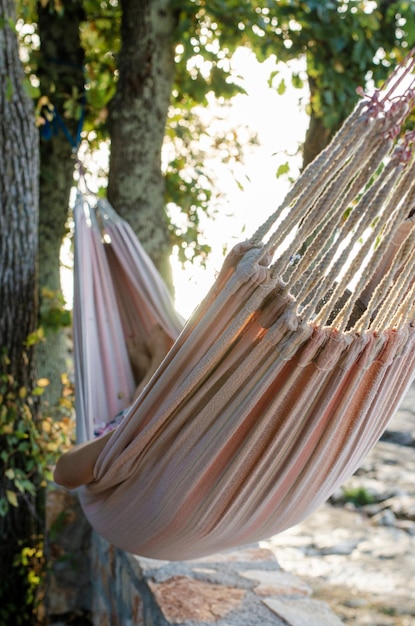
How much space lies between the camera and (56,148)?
3.61m

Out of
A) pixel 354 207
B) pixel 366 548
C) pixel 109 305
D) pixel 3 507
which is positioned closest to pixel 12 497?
pixel 3 507

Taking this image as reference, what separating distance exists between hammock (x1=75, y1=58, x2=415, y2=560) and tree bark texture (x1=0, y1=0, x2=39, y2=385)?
1.21 metres

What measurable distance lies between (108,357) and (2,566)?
99 cm

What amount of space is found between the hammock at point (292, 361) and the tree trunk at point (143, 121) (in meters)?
1.82

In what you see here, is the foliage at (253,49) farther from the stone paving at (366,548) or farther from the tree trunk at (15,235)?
the stone paving at (366,548)

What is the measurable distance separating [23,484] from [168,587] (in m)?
0.81

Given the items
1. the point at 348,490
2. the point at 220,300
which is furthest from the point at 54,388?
the point at 348,490

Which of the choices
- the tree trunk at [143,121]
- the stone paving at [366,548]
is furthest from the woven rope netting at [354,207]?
the stone paving at [366,548]

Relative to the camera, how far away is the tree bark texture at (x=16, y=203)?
8.57 feet

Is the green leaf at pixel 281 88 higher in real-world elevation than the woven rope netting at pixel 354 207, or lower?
higher

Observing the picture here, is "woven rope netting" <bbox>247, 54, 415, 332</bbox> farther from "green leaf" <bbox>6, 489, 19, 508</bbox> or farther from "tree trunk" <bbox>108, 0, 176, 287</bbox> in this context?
"tree trunk" <bbox>108, 0, 176, 287</bbox>

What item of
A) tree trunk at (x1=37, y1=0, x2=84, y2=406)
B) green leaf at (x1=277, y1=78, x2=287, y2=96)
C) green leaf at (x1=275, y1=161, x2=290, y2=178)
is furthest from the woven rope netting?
tree trunk at (x1=37, y1=0, x2=84, y2=406)

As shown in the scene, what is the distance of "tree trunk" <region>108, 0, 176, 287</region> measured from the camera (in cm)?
328

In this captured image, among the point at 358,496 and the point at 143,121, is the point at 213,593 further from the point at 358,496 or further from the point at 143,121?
the point at 358,496
